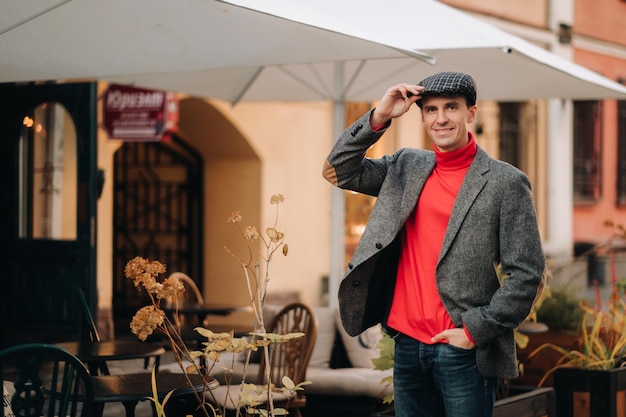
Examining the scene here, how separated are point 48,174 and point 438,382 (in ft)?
20.2

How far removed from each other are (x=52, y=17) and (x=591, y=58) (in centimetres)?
1558

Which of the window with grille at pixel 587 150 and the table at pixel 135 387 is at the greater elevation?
the window with grille at pixel 587 150

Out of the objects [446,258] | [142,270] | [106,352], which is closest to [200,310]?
[106,352]

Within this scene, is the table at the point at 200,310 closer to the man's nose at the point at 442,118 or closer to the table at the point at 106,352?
the table at the point at 106,352

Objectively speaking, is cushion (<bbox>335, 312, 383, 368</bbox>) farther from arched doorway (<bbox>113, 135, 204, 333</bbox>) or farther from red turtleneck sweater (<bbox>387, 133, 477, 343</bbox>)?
arched doorway (<bbox>113, 135, 204, 333</bbox>)

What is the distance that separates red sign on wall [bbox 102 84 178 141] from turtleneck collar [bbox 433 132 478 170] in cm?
589

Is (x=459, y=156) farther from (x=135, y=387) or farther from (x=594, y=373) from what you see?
(x=594, y=373)

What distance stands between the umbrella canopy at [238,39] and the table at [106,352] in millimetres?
1398

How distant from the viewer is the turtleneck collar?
12.8 ft

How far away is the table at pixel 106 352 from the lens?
18.3 ft

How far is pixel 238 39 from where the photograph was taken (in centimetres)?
576

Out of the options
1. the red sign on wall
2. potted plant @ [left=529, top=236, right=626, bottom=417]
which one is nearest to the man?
potted plant @ [left=529, top=236, right=626, bottom=417]

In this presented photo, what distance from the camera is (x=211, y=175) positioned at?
13.2 m

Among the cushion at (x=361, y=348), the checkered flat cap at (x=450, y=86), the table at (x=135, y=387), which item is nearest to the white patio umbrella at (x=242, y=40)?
the checkered flat cap at (x=450, y=86)
